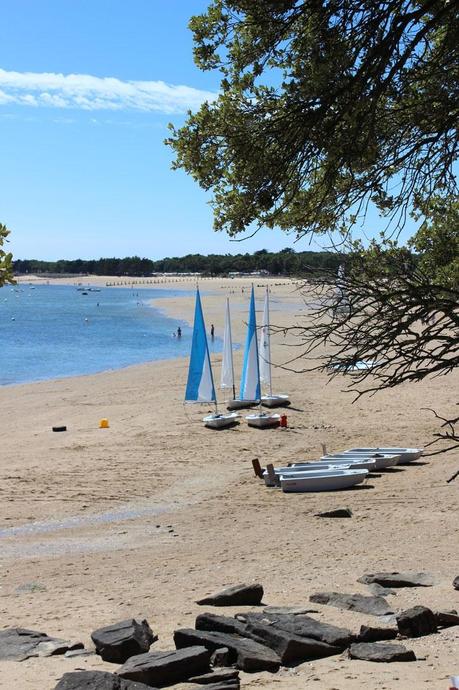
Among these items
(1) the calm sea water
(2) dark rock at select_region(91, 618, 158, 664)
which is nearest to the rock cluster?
(2) dark rock at select_region(91, 618, 158, 664)

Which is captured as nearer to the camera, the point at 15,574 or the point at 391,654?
the point at 391,654

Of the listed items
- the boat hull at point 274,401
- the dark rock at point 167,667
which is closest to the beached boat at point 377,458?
the boat hull at point 274,401

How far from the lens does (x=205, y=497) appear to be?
17750mm

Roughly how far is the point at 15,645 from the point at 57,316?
316 ft

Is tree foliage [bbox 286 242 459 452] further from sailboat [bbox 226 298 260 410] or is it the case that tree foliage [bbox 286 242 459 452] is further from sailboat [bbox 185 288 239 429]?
sailboat [bbox 226 298 260 410]

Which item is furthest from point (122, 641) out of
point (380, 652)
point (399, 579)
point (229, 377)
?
point (229, 377)

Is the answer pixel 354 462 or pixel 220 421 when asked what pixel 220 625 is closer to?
pixel 354 462

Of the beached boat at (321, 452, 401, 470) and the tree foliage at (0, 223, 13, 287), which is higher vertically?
the tree foliage at (0, 223, 13, 287)

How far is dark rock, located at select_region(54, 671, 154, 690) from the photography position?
6812 millimetres

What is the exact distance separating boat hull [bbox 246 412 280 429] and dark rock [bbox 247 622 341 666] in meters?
16.3

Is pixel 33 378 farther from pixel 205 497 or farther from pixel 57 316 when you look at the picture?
pixel 57 316

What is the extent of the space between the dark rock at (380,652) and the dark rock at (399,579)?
8.92 ft

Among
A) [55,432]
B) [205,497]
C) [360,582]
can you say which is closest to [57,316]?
[55,432]

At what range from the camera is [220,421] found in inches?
977
